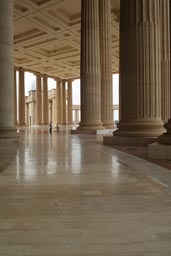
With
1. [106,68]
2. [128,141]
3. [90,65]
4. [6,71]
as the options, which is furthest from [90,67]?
[128,141]

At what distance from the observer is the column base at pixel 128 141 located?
1486 centimetres

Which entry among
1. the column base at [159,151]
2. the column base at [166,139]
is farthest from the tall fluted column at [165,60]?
the column base at [159,151]

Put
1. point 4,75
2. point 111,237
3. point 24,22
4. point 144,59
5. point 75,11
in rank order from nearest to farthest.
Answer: point 111,237 → point 144,59 → point 4,75 → point 75,11 → point 24,22

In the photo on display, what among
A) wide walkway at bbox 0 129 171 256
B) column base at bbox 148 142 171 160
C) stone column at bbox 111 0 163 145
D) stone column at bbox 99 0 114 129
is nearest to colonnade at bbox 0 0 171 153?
stone column at bbox 111 0 163 145

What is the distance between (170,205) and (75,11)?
45796 mm

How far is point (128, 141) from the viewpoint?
51.2 feet

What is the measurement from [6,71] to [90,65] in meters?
11.9

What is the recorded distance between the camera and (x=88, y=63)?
90.9 ft

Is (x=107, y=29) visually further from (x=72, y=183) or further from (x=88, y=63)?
(x=72, y=183)

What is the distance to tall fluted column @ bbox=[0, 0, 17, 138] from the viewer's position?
17203 mm

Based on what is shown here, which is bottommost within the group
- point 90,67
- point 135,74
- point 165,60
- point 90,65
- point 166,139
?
point 166,139

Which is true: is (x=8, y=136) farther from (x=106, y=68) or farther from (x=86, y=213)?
(x=106, y=68)

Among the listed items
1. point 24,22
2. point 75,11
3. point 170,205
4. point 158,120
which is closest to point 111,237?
point 170,205

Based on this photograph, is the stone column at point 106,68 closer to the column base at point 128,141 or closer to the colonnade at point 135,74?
the column base at point 128,141
